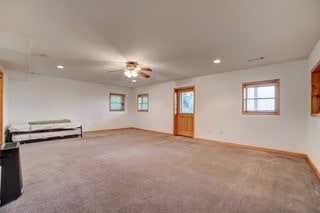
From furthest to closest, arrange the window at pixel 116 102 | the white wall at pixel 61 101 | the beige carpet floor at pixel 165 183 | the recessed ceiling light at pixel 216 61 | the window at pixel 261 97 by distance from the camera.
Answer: the window at pixel 116 102 → the white wall at pixel 61 101 → the window at pixel 261 97 → the recessed ceiling light at pixel 216 61 → the beige carpet floor at pixel 165 183

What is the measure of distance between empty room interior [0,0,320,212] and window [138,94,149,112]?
2.94 m

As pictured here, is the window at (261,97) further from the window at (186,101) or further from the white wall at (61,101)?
the white wall at (61,101)

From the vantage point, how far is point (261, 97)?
459cm

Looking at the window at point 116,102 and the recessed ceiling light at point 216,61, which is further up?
→ the recessed ceiling light at point 216,61

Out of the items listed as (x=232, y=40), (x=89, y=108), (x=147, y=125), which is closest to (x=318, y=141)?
(x=232, y=40)

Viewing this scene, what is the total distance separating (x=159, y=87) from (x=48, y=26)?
5.52 meters

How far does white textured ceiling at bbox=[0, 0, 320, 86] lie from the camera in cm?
193

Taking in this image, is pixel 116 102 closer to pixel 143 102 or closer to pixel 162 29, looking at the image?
pixel 143 102

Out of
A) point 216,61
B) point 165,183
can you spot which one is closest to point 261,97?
point 216,61

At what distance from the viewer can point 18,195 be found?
2.02 m

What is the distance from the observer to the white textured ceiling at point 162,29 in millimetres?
1928

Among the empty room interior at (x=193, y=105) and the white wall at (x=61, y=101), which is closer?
the empty room interior at (x=193, y=105)

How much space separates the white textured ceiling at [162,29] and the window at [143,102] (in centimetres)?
458

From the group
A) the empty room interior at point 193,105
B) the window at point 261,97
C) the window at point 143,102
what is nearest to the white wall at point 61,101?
the empty room interior at point 193,105
